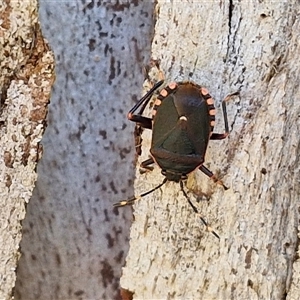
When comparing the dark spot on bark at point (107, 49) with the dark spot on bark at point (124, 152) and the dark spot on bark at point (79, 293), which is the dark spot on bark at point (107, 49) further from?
the dark spot on bark at point (79, 293)

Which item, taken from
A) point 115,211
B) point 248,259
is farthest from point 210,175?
point 115,211

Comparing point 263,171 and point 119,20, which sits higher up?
point 119,20

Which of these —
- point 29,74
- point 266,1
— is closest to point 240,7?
point 266,1

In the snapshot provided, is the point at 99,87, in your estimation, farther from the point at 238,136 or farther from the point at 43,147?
the point at 238,136

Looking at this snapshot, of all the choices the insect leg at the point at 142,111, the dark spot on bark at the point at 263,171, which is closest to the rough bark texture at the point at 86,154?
the insect leg at the point at 142,111

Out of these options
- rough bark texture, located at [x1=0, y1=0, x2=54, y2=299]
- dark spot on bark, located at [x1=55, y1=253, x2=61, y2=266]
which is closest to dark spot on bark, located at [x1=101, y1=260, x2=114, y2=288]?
dark spot on bark, located at [x1=55, y1=253, x2=61, y2=266]

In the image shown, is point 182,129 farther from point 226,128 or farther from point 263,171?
point 263,171
